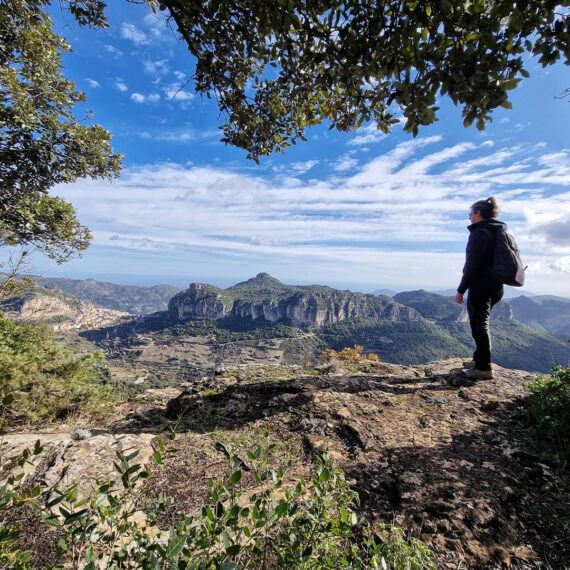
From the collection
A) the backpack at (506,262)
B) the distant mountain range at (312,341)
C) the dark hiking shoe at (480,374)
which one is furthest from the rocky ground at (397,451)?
the distant mountain range at (312,341)

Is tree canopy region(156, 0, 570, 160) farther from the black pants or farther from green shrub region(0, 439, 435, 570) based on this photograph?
the black pants

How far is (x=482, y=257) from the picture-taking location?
6.15 meters

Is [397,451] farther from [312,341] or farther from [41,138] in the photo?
[312,341]

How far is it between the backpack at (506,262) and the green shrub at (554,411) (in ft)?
5.75

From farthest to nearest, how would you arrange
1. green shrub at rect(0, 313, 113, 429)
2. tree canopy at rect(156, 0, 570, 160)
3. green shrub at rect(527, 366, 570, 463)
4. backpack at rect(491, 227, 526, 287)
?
1. backpack at rect(491, 227, 526, 287)
2. green shrub at rect(0, 313, 113, 429)
3. green shrub at rect(527, 366, 570, 463)
4. tree canopy at rect(156, 0, 570, 160)

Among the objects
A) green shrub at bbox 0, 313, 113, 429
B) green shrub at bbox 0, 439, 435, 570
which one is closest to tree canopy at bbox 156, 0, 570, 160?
green shrub at bbox 0, 439, 435, 570

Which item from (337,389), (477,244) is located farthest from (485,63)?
(337,389)

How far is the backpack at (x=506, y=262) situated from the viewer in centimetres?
577

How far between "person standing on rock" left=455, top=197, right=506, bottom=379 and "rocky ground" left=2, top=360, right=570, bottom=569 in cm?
132

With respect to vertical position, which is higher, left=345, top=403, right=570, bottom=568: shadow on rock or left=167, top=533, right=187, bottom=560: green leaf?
left=167, top=533, right=187, bottom=560: green leaf

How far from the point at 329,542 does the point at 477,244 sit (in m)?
6.23

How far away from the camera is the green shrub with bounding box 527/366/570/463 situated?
163 inches

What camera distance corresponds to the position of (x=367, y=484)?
3256 millimetres

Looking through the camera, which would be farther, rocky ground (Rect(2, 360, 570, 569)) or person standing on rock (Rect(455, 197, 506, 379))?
person standing on rock (Rect(455, 197, 506, 379))
